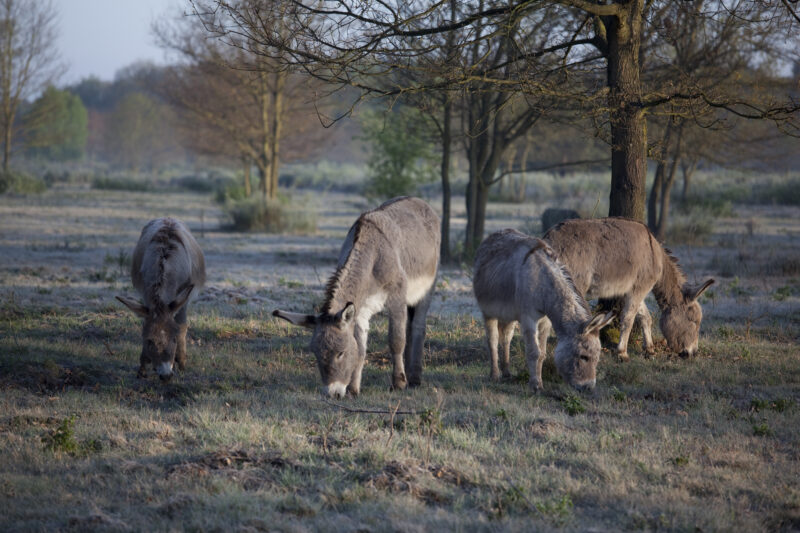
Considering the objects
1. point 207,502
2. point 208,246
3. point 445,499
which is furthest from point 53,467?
point 208,246

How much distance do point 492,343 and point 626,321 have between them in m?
2.14

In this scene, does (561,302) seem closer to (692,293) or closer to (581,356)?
(581,356)

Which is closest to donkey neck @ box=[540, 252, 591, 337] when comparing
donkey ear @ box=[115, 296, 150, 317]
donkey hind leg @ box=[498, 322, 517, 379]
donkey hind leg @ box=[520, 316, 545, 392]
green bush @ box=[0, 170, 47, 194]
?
donkey hind leg @ box=[520, 316, 545, 392]

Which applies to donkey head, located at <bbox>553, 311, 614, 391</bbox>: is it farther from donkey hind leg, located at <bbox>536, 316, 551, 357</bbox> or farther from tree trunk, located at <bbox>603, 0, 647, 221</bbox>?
tree trunk, located at <bbox>603, 0, 647, 221</bbox>

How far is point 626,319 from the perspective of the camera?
9219 millimetres

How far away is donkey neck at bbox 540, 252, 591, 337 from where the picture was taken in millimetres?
7270

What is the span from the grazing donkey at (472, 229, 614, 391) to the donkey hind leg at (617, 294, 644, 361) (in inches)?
69.7

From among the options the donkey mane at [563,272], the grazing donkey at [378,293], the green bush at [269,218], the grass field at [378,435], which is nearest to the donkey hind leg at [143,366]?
the grass field at [378,435]

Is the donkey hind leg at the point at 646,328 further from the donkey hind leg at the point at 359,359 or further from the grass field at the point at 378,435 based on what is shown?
the donkey hind leg at the point at 359,359

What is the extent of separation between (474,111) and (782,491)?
11280mm

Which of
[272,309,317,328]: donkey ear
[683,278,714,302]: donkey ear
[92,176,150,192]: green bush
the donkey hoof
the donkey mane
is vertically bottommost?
the donkey hoof

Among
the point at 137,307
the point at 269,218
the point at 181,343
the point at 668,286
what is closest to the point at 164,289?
the point at 137,307

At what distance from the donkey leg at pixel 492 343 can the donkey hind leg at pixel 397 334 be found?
1267mm

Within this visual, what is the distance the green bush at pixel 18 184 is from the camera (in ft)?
110
